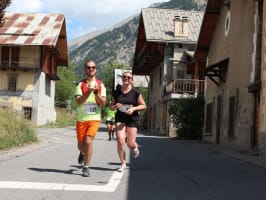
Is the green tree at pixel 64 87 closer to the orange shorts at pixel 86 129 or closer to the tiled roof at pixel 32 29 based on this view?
the tiled roof at pixel 32 29

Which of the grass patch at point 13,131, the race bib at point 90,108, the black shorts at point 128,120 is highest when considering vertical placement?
the race bib at point 90,108

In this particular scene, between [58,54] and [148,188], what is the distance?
45.2m

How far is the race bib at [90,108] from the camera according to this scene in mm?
8109

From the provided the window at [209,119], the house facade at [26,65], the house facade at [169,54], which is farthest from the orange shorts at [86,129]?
the house facade at [26,65]

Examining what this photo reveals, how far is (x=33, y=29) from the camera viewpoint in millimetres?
45406

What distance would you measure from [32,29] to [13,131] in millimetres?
32129

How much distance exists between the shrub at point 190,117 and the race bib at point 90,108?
2004 centimetres

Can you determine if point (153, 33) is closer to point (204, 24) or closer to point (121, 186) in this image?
point (204, 24)

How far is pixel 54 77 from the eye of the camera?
51.1 m

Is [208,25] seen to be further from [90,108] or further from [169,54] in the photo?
[90,108]

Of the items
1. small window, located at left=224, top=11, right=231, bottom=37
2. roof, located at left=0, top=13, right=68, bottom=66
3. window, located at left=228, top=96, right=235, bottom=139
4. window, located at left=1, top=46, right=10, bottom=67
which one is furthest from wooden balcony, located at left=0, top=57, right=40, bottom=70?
window, located at left=228, top=96, right=235, bottom=139

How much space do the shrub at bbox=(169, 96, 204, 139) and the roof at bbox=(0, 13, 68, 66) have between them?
17.3 m

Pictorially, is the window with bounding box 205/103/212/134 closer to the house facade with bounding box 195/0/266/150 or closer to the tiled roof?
the house facade with bounding box 195/0/266/150

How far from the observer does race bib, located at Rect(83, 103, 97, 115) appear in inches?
319
